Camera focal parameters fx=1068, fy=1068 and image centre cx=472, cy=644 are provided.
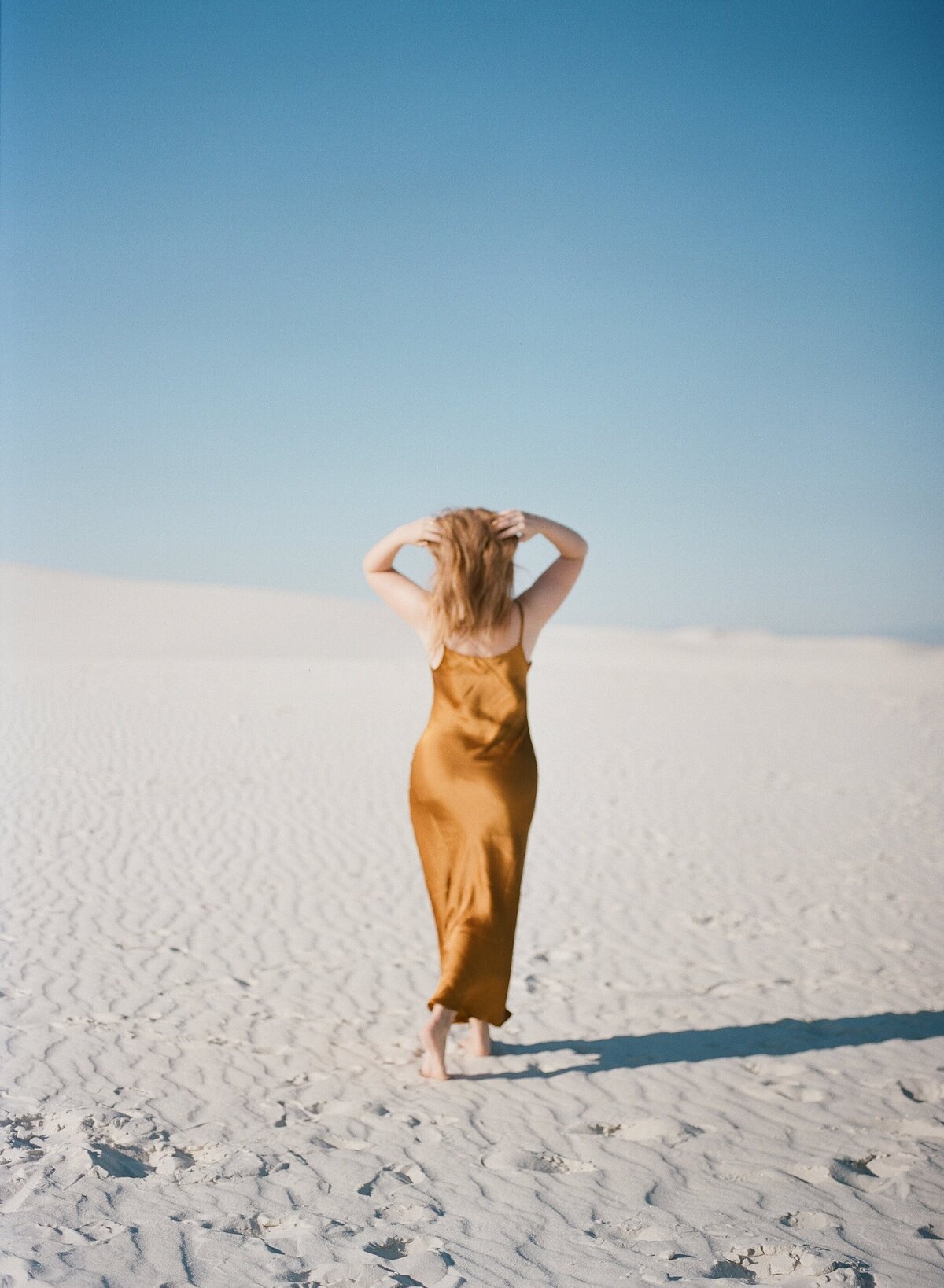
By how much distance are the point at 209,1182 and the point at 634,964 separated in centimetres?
378

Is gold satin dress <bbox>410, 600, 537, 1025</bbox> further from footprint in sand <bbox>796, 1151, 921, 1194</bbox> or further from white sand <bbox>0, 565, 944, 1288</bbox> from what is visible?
footprint in sand <bbox>796, 1151, 921, 1194</bbox>

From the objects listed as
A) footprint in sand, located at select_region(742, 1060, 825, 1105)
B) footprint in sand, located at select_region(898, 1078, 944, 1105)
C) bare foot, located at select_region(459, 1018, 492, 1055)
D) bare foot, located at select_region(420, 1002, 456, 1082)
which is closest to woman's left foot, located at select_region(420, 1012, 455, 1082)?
bare foot, located at select_region(420, 1002, 456, 1082)

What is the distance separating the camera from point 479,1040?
17.4 feet

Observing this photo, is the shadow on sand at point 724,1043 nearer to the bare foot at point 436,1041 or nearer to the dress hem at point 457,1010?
the bare foot at point 436,1041

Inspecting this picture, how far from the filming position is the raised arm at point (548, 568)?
4.61m

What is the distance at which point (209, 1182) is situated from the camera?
151 inches

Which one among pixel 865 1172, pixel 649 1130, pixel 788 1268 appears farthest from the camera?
pixel 649 1130

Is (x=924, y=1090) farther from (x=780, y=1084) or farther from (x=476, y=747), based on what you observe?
(x=476, y=747)

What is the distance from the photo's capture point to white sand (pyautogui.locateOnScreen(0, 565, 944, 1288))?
348cm

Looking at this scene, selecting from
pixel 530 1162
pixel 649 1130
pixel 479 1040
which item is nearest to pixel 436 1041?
pixel 479 1040

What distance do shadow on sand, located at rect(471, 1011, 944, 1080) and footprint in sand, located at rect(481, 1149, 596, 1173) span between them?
854 millimetres

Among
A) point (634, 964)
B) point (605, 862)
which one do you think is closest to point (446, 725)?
point (634, 964)

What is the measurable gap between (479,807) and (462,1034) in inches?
69.4

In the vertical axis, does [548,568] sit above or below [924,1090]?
above
